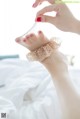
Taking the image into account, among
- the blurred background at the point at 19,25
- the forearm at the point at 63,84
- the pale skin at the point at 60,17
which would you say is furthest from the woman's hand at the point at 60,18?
the blurred background at the point at 19,25

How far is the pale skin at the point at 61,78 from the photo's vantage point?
0.77 meters

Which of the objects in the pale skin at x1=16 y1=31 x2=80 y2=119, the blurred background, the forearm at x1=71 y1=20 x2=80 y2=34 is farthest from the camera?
the blurred background

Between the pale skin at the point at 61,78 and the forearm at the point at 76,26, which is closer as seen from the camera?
the pale skin at the point at 61,78

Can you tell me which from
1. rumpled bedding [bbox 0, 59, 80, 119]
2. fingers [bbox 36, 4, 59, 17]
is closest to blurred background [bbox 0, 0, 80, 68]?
rumpled bedding [bbox 0, 59, 80, 119]

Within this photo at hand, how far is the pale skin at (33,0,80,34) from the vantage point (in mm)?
863

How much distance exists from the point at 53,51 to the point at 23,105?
220 millimetres

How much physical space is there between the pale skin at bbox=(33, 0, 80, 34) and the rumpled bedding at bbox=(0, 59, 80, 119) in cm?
18

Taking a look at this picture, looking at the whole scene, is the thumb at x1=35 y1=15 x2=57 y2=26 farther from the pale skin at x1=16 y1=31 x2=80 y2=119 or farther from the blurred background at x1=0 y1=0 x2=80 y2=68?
the blurred background at x1=0 y1=0 x2=80 y2=68

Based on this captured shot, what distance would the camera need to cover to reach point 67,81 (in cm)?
84

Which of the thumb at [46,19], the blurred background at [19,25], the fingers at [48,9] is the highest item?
the blurred background at [19,25]

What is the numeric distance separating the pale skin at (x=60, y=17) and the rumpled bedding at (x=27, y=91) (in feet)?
0.60

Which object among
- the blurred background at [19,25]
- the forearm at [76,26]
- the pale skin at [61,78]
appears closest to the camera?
the pale skin at [61,78]

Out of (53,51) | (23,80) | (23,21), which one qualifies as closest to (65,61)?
(53,51)

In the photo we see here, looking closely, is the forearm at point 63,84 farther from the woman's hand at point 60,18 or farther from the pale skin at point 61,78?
the woman's hand at point 60,18
